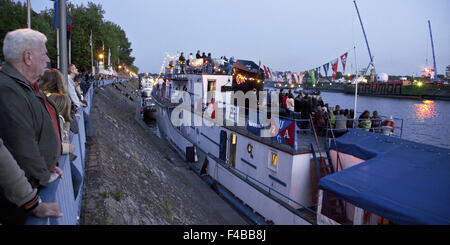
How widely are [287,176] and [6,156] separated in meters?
8.77

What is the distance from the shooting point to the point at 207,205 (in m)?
11.7

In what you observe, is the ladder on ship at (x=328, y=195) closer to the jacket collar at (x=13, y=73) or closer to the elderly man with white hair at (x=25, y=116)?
the elderly man with white hair at (x=25, y=116)

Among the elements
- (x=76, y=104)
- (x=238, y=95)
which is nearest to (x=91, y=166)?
(x=76, y=104)

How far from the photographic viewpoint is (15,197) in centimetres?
188

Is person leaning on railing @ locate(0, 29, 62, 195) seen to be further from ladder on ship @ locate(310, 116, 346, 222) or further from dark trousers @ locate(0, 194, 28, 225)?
ladder on ship @ locate(310, 116, 346, 222)

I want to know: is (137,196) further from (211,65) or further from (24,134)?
(211,65)

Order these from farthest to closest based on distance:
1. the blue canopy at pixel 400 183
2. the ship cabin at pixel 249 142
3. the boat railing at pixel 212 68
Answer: the boat railing at pixel 212 68
the ship cabin at pixel 249 142
the blue canopy at pixel 400 183

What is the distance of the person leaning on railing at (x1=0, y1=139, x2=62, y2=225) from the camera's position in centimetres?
173

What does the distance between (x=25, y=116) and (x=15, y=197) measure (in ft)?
2.14

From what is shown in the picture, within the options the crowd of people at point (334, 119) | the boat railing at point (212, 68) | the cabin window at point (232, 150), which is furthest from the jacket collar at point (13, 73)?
the boat railing at point (212, 68)

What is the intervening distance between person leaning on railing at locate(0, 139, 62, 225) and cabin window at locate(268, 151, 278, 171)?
8571 mm

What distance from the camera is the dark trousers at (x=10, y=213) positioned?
6.40ft

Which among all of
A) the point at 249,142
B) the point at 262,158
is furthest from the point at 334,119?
the point at 249,142
